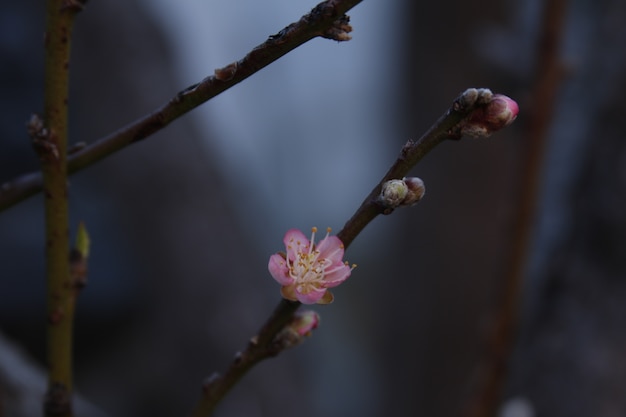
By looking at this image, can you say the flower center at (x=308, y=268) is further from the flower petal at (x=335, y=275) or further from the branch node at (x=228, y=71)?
the branch node at (x=228, y=71)

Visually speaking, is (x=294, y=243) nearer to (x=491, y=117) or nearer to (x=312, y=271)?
(x=312, y=271)

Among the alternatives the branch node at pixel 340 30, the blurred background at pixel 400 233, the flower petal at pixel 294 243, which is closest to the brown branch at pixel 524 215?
the blurred background at pixel 400 233

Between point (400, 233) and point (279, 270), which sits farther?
point (400, 233)

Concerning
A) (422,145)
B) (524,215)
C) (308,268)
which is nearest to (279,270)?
(308,268)

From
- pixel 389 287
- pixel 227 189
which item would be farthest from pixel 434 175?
pixel 227 189

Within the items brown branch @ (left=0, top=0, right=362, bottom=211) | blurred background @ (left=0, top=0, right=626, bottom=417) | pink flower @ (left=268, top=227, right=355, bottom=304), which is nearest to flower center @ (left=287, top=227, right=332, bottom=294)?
pink flower @ (left=268, top=227, right=355, bottom=304)

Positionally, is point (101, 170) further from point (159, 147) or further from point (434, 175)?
point (434, 175)
